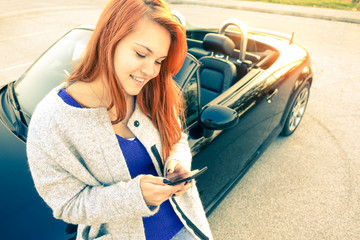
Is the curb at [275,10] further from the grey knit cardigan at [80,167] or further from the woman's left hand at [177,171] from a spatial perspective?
the grey knit cardigan at [80,167]

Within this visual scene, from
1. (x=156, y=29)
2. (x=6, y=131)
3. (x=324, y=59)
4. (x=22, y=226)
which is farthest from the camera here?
(x=324, y=59)

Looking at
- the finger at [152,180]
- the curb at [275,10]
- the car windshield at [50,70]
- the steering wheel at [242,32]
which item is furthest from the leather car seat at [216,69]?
the curb at [275,10]

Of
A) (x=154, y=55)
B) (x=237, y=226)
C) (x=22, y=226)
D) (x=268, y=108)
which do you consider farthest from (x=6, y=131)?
(x=268, y=108)

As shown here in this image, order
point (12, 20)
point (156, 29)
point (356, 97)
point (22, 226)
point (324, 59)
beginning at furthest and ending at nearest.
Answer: point (12, 20), point (324, 59), point (356, 97), point (22, 226), point (156, 29)

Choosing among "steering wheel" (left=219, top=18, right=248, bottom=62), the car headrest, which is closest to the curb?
"steering wheel" (left=219, top=18, right=248, bottom=62)

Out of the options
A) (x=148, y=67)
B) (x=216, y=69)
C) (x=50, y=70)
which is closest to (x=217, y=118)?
(x=148, y=67)

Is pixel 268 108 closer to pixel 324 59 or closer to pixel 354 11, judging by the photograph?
pixel 324 59

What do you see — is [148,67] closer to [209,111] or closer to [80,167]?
[80,167]

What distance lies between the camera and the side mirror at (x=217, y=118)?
1.60 m

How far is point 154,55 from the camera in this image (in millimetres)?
1004

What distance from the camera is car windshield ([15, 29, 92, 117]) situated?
1.96 m

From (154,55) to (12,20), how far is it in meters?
11.0

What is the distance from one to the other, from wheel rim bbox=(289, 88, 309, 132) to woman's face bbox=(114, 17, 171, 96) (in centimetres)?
249

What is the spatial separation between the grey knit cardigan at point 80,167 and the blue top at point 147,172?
0.05m
